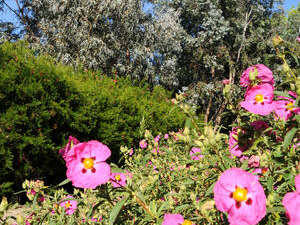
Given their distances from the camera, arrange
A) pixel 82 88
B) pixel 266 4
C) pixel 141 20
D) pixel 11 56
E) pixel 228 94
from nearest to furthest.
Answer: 1. pixel 228 94
2. pixel 11 56
3. pixel 82 88
4. pixel 141 20
5. pixel 266 4

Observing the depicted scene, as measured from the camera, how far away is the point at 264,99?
0.95 meters

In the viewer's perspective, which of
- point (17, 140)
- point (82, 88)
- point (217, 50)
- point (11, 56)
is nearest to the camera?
point (17, 140)

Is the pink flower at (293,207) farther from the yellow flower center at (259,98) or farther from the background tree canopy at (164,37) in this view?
the background tree canopy at (164,37)

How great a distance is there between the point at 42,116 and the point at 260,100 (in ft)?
10.9

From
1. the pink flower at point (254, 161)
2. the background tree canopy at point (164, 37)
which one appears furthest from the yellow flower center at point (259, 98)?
the background tree canopy at point (164, 37)

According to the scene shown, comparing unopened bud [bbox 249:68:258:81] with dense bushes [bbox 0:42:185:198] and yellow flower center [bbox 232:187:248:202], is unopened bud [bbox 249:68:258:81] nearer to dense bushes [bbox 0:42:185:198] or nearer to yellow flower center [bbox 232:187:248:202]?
yellow flower center [bbox 232:187:248:202]

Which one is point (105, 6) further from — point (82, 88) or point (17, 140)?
point (17, 140)

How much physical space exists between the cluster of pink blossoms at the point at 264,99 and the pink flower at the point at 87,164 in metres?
0.55

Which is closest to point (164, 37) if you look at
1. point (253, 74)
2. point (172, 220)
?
point (253, 74)

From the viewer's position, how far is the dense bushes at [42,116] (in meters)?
3.41

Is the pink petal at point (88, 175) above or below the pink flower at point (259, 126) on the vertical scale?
below

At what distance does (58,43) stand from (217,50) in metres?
7.13

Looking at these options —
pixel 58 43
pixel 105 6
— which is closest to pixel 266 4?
pixel 105 6

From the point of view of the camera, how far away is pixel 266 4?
1330cm
